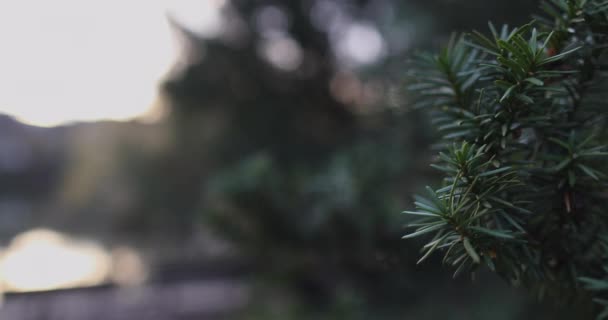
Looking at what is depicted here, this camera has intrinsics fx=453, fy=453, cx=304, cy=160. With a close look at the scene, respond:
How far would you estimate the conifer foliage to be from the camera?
41 centimetres

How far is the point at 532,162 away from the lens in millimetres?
451

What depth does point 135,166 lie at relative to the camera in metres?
2.82

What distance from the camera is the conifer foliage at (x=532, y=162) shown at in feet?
1.34

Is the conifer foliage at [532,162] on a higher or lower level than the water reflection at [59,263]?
lower

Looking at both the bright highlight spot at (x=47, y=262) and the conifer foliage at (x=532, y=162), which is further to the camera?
the bright highlight spot at (x=47, y=262)

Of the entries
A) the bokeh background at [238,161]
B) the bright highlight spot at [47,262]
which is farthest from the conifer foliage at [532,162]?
the bright highlight spot at [47,262]

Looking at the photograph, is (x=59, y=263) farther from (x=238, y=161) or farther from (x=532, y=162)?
(x=532, y=162)

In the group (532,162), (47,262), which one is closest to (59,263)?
(47,262)

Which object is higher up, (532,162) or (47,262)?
(47,262)

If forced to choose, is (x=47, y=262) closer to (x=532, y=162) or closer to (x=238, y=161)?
(x=238, y=161)

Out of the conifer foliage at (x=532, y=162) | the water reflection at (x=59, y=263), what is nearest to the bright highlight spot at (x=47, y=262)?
the water reflection at (x=59, y=263)

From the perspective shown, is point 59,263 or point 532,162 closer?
point 532,162

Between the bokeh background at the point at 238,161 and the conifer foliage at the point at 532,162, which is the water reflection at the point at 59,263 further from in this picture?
the conifer foliage at the point at 532,162

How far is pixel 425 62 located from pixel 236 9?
2249 mm
